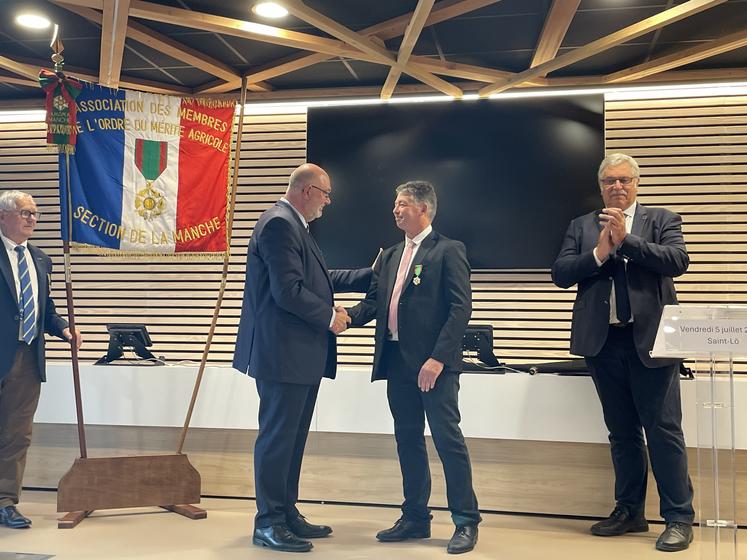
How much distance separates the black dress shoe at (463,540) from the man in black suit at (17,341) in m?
2.45

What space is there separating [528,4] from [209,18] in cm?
190

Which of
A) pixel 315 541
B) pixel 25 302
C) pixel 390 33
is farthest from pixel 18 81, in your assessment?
pixel 315 541

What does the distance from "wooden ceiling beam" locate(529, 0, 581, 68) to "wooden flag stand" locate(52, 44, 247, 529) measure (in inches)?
115

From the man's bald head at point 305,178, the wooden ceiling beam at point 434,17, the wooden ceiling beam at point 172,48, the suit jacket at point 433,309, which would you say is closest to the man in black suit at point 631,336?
the suit jacket at point 433,309

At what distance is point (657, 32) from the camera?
507 cm

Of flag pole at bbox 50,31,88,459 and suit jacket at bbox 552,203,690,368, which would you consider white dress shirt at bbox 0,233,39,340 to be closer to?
flag pole at bbox 50,31,88,459

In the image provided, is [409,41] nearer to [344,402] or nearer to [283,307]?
[283,307]

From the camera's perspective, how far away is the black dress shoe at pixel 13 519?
4.50 metres

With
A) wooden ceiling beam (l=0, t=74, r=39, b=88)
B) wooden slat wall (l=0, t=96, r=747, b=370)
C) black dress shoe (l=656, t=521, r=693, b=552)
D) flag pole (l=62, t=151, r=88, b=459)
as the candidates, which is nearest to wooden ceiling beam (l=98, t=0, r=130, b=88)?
wooden ceiling beam (l=0, t=74, r=39, b=88)

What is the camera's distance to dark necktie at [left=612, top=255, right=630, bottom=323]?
4230 millimetres

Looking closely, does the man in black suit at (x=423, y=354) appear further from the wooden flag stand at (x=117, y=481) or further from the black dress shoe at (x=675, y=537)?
the wooden flag stand at (x=117, y=481)

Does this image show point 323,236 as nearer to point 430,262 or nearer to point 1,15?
point 430,262

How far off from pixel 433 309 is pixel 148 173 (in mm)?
2150

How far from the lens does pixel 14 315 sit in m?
4.68
